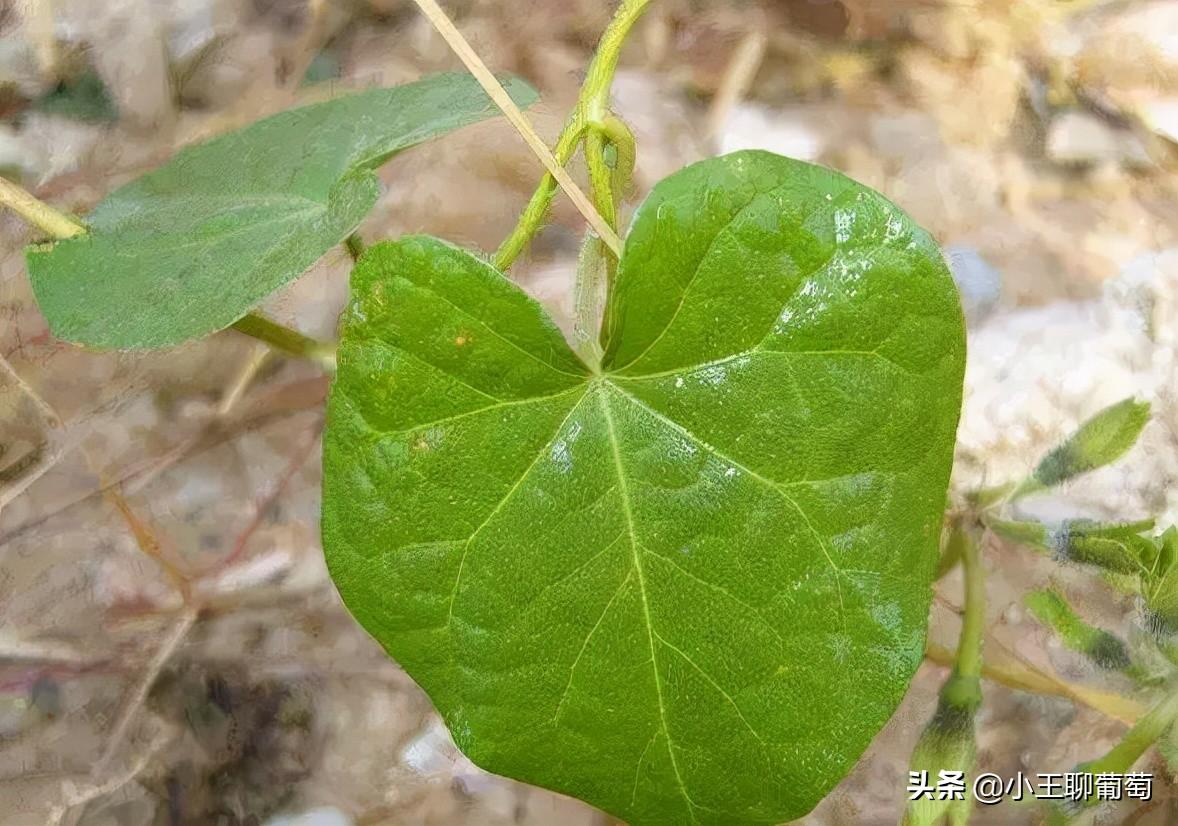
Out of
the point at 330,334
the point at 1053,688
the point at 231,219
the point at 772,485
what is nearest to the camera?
the point at 772,485

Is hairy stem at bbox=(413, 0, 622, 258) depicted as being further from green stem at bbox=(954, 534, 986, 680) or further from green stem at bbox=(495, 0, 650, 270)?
green stem at bbox=(954, 534, 986, 680)

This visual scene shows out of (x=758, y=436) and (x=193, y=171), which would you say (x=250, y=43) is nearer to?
(x=193, y=171)

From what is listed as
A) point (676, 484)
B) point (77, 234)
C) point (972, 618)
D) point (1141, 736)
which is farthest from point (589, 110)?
point (1141, 736)

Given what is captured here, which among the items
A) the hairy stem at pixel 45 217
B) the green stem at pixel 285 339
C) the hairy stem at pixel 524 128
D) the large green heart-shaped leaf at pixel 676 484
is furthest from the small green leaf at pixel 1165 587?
the hairy stem at pixel 45 217

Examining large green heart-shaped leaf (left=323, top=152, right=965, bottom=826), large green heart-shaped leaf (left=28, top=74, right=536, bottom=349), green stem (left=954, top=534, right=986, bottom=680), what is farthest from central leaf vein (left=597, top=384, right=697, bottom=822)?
green stem (left=954, top=534, right=986, bottom=680)

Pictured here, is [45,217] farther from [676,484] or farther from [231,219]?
[676,484]

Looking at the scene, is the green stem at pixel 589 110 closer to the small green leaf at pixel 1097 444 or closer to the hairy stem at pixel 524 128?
the hairy stem at pixel 524 128
